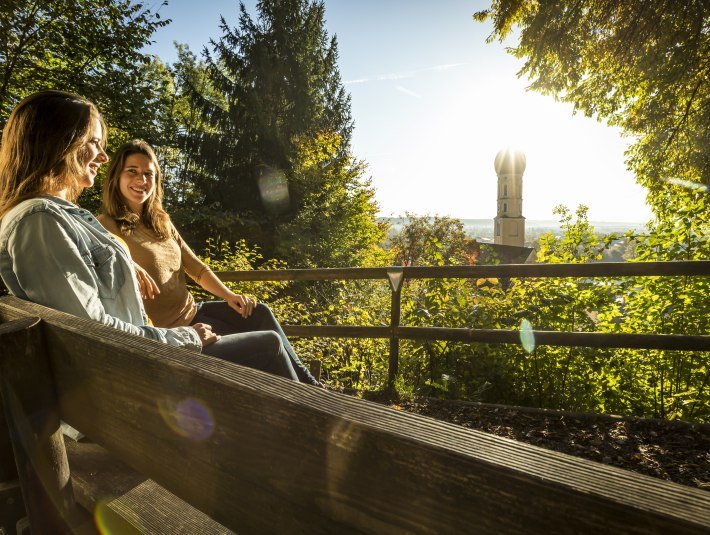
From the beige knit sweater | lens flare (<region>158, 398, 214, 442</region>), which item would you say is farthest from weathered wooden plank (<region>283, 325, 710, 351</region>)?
lens flare (<region>158, 398, 214, 442</region>)

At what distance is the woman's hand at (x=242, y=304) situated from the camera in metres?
2.35

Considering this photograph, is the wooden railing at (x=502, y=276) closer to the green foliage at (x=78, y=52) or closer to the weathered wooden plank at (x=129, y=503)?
the weathered wooden plank at (x=129, y=503)

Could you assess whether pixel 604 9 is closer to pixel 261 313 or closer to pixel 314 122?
pixel 261 313

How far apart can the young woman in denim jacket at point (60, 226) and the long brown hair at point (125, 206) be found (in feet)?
2.43

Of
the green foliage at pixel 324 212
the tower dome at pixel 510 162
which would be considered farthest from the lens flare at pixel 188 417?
the tower dome at pixel 510 162

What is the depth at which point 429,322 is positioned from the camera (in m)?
4.11

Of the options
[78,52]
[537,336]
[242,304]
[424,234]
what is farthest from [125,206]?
[424,234]

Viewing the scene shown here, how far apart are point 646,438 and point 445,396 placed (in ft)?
4.96

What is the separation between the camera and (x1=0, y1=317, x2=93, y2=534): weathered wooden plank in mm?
878

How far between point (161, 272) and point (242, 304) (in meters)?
0.46

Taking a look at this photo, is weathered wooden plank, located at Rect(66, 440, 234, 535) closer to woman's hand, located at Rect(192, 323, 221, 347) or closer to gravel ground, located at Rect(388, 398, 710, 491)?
woman's hand, located at Rect(192, 323, 221, 347)

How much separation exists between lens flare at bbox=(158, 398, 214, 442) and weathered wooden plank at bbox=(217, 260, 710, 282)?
2877mm

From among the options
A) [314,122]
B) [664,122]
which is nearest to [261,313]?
[664,122]

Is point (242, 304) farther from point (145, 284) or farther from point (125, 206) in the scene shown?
point (125, 206)
